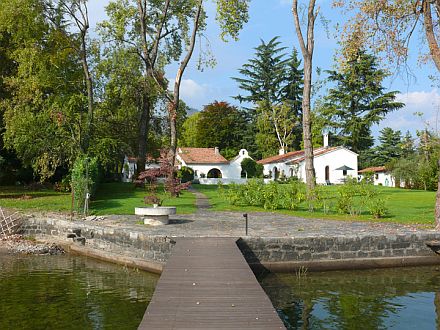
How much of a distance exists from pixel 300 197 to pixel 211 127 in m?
50.2

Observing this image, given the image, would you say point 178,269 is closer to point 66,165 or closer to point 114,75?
point 66,165

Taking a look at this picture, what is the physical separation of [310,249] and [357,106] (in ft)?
165

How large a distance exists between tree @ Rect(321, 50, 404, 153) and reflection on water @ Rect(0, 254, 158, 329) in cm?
4970

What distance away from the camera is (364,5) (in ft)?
53.7

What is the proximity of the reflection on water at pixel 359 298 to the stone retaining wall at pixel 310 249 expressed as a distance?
1.05 feet

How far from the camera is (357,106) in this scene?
58.9 meters

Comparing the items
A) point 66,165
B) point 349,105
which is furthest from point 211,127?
point 66,165

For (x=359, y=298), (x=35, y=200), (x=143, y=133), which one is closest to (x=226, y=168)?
(x=143, y=133)

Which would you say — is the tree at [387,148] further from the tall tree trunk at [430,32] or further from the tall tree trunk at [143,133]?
the tall tree trunk at [430,32]

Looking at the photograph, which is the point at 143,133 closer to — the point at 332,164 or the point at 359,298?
the point at 359,298

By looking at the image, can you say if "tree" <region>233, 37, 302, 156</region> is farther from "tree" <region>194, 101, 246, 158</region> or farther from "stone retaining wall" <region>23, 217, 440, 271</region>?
"stone retaining wall" <region>23, 217, 440, 271</region>

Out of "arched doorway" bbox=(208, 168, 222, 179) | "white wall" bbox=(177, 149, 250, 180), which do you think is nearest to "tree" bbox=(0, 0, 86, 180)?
"white wall" bbox=(177, 149, 250, 180)

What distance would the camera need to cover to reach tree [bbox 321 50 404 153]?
188 feet

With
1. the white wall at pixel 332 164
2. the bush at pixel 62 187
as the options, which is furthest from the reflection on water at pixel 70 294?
the white wall at pixel 332 164
